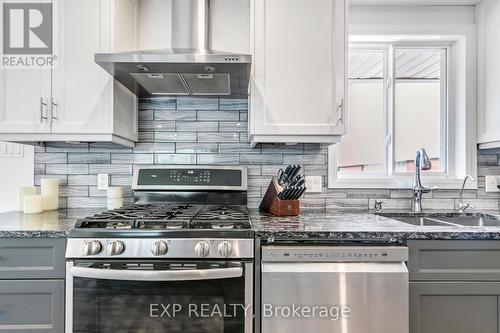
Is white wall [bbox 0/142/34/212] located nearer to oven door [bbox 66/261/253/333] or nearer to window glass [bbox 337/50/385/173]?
oven door [bbox 66/261/253/333]

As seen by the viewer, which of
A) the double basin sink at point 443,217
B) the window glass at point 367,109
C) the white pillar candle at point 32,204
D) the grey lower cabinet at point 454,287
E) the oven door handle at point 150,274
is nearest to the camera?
the oven door handle at point 150,274

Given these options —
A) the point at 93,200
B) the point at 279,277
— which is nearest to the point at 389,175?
the point at 279,277

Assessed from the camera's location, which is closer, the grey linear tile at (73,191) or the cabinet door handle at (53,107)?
the cabinet door handle at (53,107)

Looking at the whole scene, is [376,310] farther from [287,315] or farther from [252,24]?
[252,24]

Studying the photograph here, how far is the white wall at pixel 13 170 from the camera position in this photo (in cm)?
215

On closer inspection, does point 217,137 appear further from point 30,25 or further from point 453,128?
point 453,128

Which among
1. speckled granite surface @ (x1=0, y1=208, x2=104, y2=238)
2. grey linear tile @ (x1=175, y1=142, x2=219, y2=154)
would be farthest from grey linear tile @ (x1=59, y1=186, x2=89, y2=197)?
grey linear tile @ (x1=175, y1=142, x2=219, y2=154)

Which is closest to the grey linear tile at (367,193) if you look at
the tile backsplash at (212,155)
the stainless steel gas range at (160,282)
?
the tile backsplash at (212,155)

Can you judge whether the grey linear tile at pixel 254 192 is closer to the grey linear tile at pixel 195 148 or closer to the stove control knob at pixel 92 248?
the grey linear tile at pixel 195 148

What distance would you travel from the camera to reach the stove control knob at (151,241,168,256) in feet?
4.54

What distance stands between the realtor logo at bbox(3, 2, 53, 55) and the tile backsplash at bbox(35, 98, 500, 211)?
2.04 ft

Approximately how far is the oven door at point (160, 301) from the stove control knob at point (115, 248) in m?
0.05

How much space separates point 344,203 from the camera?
2.17 metres

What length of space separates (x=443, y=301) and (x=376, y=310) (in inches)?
12.9
